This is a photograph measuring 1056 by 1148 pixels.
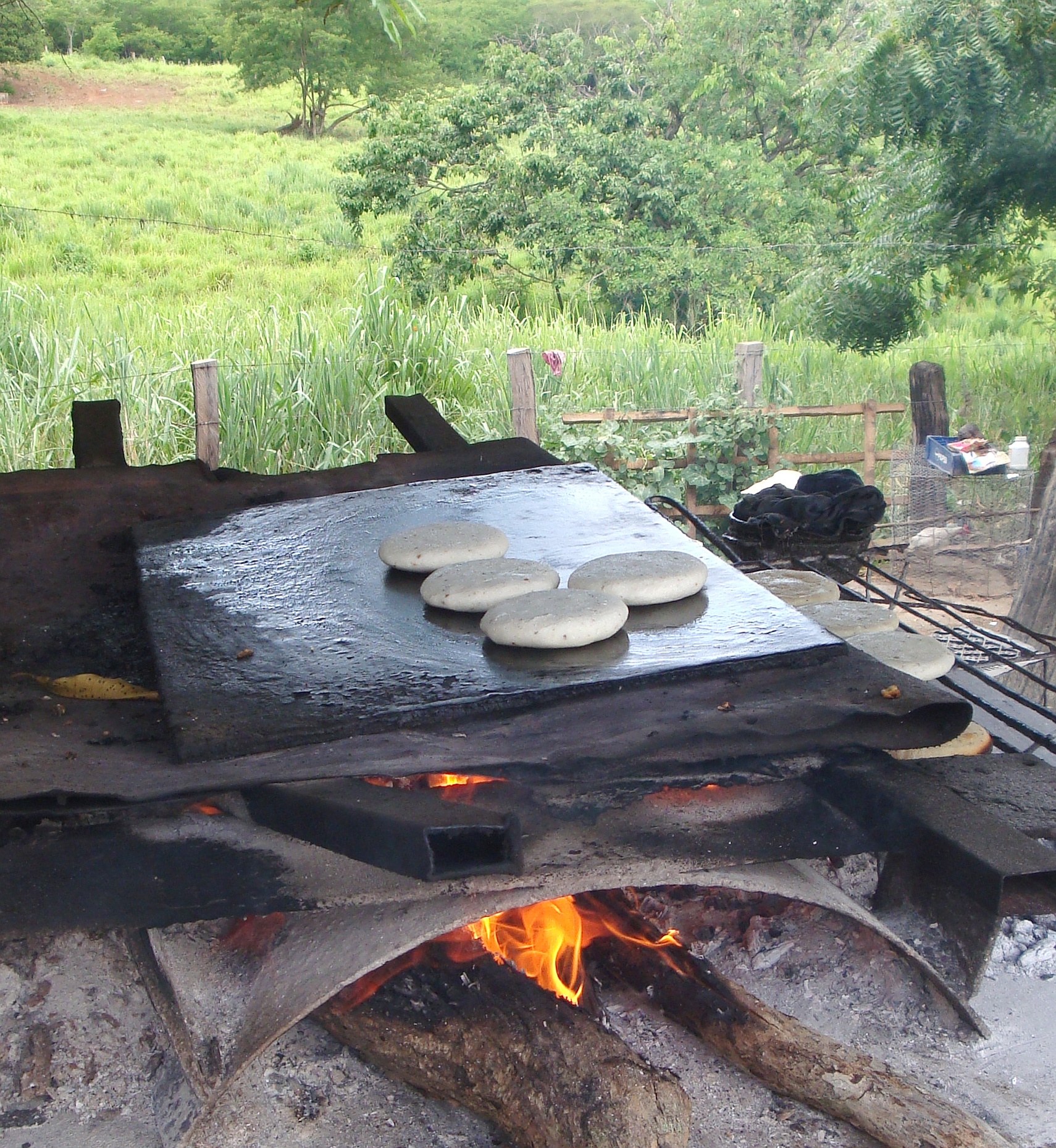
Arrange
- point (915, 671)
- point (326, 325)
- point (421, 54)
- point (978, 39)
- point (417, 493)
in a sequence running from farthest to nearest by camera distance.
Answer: point (421, 54)
point (326, 325)
point (978, 39)
point (417, 493)
point (915, 671)

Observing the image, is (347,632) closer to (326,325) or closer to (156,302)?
(326,325)

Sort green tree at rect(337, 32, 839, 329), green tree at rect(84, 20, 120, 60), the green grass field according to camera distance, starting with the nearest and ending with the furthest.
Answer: the green grass field → green tree at rect(337, 32, 839, 329) → green tree at rect(84, 20, 120, 60)

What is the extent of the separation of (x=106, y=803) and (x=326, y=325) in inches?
272

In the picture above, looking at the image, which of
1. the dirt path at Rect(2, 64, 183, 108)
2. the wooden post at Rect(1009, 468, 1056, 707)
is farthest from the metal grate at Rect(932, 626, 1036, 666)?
the dirt path at Rect(2, 64, 183, 108)

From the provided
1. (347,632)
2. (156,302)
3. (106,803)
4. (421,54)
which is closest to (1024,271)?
(347,632)

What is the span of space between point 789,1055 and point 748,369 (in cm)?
548

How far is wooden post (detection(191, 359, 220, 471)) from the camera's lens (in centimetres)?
559

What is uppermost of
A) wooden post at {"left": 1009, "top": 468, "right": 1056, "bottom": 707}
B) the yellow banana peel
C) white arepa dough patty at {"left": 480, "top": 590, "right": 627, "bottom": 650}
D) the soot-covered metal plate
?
white arepa dough patty at {"left": 480, "top": 590, "right": 627, "bottom": 650}

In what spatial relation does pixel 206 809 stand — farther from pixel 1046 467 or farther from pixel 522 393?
pixel 1046 467

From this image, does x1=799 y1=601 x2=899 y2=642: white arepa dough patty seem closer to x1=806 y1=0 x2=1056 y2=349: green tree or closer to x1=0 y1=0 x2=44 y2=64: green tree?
x1=806 y1=0 x2=1056 y2=349: green tree

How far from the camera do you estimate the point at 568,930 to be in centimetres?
175

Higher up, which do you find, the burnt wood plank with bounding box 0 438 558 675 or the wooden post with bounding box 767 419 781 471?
the burnt wood plank with bounding box 0 438 558 675

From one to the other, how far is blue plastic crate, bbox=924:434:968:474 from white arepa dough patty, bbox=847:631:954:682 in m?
4.03

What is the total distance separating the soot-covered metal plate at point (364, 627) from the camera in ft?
5.04
